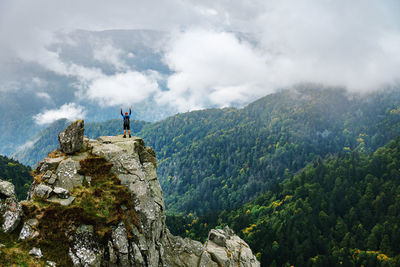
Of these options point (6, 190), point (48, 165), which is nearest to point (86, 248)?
point (6, 190)

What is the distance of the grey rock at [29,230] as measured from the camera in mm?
20781

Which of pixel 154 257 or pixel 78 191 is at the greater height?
pixel 78 191

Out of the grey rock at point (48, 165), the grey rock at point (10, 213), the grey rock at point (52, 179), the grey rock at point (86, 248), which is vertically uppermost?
the grey rock at point (48, 165)

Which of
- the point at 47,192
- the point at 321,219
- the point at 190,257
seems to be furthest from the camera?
the point at 321,219

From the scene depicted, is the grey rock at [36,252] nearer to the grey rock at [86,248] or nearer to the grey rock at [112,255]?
the grey rock at [86,248]

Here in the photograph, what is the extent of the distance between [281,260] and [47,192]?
13326 centimetres

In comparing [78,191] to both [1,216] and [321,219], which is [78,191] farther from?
[321,219]

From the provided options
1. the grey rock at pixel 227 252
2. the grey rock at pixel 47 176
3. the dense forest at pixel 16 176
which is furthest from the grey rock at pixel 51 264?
the dense forest at pixel 16 176

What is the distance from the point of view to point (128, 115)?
38188 mm

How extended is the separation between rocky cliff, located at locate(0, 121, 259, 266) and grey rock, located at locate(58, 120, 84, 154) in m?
0.11

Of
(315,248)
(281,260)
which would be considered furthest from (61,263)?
(315,248)

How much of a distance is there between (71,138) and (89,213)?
10357mm

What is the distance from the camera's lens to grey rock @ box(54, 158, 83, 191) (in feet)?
85.3

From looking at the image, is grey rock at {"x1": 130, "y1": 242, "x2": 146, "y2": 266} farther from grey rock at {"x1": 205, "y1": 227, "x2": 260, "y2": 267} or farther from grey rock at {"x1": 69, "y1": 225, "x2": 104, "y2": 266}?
grey rock at {"x1": 205, "y1": 227, "x2": 260, "y2": 267}
